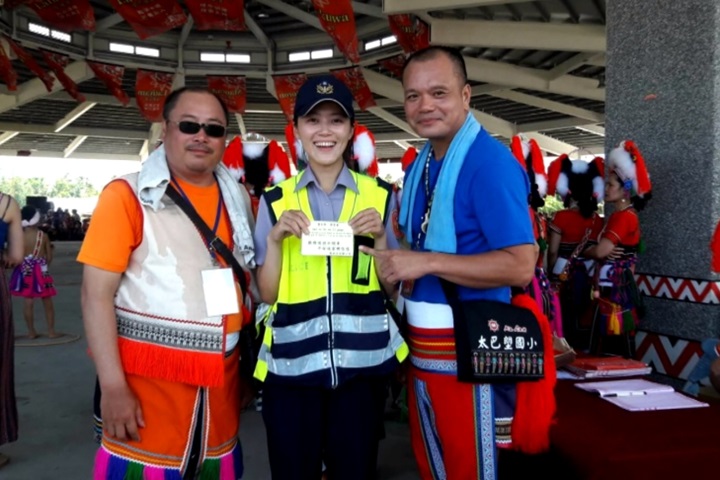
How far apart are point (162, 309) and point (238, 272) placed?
0.90 feet

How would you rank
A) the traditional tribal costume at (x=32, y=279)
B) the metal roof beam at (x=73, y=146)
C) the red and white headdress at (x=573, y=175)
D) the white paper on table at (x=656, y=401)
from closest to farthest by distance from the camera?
1. the white paper on table at (x=656, y=401)
2. the red and white headdress at (x=573, y=175)
3. the traditional tribal costume at (x=32, y=279)
4. the metal roof beam at (x=73, y=146)

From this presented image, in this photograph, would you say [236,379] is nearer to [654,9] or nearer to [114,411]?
[114,411]

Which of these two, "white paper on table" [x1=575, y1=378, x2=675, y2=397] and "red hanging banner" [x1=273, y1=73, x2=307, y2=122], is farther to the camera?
"red hanging banner" [x1=273, y1=73, x2=307, y2=122]

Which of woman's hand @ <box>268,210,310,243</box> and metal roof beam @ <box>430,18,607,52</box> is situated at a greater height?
metal roof beam @ <box>430,18,607,52</box>

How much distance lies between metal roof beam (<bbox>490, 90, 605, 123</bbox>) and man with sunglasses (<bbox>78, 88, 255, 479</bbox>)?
17.7m

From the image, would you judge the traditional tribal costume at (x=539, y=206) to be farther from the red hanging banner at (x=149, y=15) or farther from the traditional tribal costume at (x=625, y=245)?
the red hanging banner at (x=149, y=15)

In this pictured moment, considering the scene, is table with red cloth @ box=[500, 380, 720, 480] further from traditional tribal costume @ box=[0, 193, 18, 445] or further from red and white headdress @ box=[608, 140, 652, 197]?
traditional tribal costume @ box=[0, 193, 18, 445]

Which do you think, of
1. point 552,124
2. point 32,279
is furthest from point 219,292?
point 552,124

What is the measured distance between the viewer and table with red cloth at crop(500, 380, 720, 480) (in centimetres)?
173

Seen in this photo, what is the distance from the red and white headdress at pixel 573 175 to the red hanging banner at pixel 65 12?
976 centimetres

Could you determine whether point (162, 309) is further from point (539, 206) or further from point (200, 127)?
point (539, 206)

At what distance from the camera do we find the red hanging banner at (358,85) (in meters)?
15.9

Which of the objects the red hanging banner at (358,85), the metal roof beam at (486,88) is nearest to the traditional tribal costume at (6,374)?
the red hanging banner at (358,85)

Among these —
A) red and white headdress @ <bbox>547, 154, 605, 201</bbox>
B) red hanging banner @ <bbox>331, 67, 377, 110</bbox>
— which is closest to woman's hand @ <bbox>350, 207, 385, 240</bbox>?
red and white headdress @ <bbox>547, 154, 605, 201</bbox>
